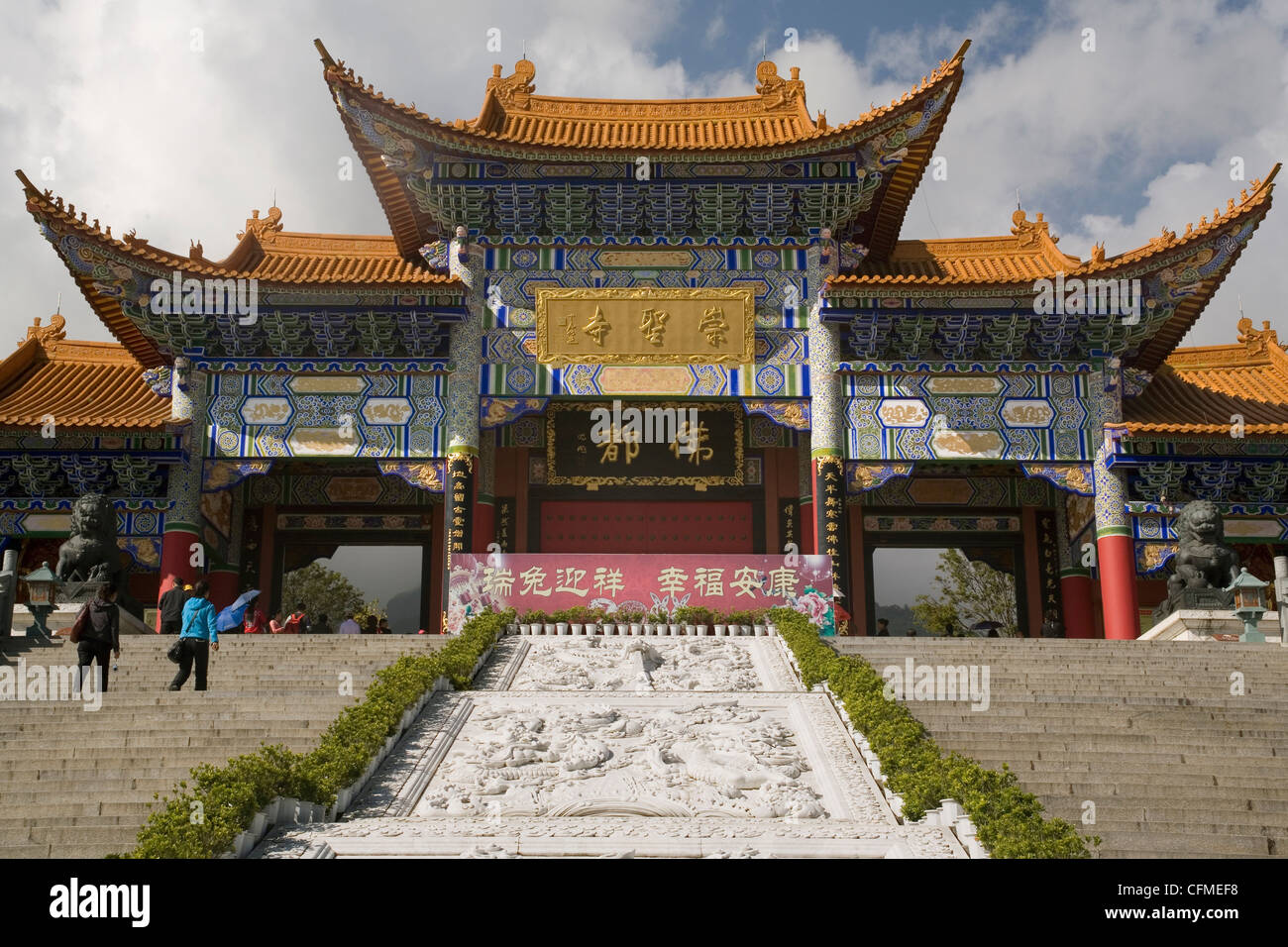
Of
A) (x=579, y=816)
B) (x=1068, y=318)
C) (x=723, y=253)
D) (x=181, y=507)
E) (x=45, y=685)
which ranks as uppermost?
(x=723, y=253)

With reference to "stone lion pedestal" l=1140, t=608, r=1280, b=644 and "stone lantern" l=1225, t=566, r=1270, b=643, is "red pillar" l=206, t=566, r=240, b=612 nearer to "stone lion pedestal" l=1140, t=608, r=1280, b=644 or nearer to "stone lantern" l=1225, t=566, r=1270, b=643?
"stone lion pedestal" l=1140, t=608, r=1280, b=644

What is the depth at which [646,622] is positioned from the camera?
54.1 feet

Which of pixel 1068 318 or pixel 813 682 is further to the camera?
pixel 1068 318

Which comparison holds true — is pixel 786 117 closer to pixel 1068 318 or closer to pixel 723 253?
pixel 723 253

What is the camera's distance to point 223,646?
14.3m

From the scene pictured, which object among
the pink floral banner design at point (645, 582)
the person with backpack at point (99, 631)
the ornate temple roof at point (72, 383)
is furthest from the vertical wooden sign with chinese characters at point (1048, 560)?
the person with backpack at point (99, 631)

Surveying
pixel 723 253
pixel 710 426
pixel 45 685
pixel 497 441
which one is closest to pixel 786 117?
pixel 723 253

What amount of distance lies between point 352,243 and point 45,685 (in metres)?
11.1

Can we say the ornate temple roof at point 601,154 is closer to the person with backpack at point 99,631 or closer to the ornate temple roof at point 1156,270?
the ornate temple roof at point 1156,270

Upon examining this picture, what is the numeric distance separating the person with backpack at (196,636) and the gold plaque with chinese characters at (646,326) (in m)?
8.29

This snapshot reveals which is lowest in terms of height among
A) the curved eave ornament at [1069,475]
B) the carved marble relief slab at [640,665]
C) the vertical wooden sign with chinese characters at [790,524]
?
the carved marble relief slab at [640,665]

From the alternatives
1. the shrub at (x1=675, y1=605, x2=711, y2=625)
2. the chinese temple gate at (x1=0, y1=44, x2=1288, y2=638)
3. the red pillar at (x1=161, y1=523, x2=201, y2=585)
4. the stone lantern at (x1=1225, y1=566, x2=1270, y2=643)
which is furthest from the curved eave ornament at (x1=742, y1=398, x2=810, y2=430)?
the red pillar at (x1=161, y1=523, x2=201, y2=585)

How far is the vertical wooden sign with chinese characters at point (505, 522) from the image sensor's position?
21.0 meters

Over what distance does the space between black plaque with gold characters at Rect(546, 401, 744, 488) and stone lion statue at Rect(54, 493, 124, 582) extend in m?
7.10
